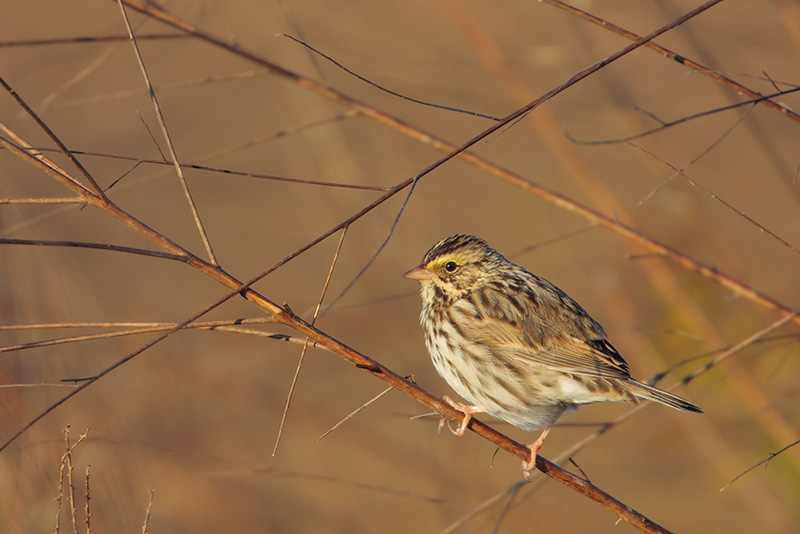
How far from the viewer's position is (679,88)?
23.3ft

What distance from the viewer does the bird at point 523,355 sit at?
146 inches

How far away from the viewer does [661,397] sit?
10.9 feet

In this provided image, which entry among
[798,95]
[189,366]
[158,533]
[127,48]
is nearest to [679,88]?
[798,95]

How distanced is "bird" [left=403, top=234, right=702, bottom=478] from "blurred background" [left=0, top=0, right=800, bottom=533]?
0.32 meters

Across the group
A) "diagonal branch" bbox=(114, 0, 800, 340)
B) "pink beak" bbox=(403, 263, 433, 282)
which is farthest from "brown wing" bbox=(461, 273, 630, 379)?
"diagonal branch" bbox=(114, 0, 800, 340)

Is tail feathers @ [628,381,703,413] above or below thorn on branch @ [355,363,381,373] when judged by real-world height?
below

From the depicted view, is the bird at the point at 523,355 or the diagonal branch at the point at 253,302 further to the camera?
the bird at the point at 523,355

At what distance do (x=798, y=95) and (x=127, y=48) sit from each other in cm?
1008

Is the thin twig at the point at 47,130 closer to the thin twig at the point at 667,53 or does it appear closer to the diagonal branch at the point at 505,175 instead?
the diagonal branch at the point at 505,175

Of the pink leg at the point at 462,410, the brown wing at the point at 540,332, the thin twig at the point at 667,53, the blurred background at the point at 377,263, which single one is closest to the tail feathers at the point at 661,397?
the brown wing at the point at 540,332

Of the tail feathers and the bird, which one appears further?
the bird

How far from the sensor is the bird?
12.2 feet

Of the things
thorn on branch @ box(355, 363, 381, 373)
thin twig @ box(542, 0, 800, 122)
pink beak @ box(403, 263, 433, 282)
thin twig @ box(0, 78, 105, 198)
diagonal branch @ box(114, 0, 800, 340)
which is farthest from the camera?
pink beak @ box(403, 263, 433, 282)

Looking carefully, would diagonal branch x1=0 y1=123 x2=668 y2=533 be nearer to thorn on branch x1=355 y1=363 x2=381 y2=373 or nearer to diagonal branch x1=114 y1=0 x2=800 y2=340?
thorn on branch x1=355 y1=363 x2=381 y2=373
